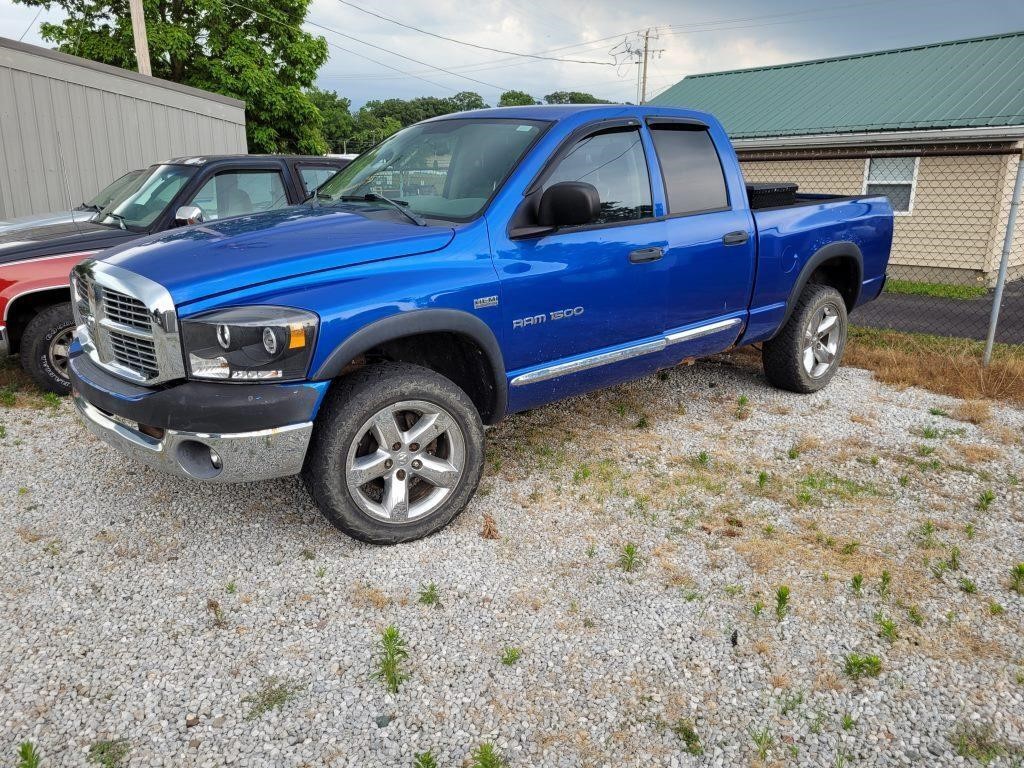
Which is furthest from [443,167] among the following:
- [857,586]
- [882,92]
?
[882,92]

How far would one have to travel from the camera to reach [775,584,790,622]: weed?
10.1 ft

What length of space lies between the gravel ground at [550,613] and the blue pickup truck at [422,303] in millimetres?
530

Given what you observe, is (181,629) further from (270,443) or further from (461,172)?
(461,172)

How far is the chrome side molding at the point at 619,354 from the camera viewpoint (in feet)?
12.9

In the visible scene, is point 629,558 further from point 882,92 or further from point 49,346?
point 882,92

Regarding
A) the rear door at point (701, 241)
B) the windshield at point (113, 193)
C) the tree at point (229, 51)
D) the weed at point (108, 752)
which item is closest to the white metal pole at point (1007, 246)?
the rear door at point (701, 241)

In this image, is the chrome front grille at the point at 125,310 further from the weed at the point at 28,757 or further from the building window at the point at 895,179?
the building window at the point at 895,179

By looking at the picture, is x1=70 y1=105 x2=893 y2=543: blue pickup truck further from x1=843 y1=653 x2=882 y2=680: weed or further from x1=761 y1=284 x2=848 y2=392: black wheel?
x1=843 y1=653 x2=882 y2=680: weed

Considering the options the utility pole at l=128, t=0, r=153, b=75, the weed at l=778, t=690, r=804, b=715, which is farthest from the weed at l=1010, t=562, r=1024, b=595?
the utility pole at l=128, t=0, r=153, b=75

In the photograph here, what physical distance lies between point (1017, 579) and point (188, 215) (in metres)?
5.48

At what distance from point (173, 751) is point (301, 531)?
1460mm

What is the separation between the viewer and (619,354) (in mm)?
4289

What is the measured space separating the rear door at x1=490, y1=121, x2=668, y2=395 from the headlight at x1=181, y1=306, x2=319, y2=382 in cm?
105

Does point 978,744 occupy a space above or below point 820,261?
below
